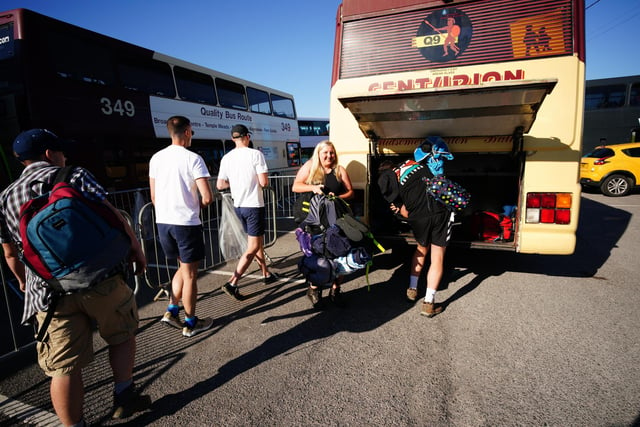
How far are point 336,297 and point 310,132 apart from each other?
Result: 72.6ft

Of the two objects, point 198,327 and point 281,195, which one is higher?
point 281,195

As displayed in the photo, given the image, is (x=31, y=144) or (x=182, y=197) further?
(x=182, y=197)

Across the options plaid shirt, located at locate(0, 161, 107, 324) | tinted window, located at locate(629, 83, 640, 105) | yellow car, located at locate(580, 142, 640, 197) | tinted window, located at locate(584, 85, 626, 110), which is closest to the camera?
plaid shirt, located at locate(0, 161, 107, 324)

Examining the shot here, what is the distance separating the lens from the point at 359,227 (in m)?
3.18

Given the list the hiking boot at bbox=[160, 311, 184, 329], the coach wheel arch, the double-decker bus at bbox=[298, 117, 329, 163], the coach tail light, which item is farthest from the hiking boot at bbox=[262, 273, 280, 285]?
the double-decker bus at bbox=[298, 117, 329, 163]

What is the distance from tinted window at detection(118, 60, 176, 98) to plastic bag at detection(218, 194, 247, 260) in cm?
457

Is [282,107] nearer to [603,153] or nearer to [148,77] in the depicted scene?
[148,77]

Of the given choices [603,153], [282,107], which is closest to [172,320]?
[282,107]

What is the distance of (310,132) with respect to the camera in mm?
24672

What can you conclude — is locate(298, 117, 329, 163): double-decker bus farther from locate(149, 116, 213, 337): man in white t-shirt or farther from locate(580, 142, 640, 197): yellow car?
locate(149, 116, 213, 337): man in white t-shirt

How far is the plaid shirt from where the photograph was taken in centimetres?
179

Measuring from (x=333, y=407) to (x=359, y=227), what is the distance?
1553 mm

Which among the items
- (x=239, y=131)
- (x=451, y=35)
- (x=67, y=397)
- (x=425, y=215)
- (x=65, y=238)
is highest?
(x=451, y=35)

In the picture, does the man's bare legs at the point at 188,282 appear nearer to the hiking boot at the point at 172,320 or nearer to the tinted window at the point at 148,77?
the hiking boot at the point at 172,320
